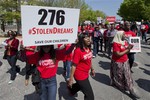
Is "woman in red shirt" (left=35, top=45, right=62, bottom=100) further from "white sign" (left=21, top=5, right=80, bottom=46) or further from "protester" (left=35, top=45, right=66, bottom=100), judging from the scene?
"white sign" (left=21, top=5, right=80, bottom=46)

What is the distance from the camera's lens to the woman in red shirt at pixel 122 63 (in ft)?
19.7

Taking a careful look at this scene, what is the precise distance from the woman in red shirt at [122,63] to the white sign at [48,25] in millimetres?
1974

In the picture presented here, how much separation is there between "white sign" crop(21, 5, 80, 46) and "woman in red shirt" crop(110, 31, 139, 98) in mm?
1974

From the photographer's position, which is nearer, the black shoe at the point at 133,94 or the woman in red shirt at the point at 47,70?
the woman in red shirt at the point at 47,70

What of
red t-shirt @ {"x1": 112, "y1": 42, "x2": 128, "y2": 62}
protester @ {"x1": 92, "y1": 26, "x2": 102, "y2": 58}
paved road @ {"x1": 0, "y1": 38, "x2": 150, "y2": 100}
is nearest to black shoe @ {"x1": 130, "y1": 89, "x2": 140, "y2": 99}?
paved road @ {"x1": 0, "y1": 38, "x2": 150, "y2": 100}

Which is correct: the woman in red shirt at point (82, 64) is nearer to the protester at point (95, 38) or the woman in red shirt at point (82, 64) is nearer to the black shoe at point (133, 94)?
the black shoe at point (133, 94)

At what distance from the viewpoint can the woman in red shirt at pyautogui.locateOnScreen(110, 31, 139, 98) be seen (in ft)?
19.7

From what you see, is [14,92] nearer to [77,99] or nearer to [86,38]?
[77,99]

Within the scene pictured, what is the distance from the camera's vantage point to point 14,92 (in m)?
6.61

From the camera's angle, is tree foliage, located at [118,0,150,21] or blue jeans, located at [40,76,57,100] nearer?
blue jeans, located at [40,76,57,100]

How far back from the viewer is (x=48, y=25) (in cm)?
404

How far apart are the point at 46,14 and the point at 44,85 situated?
1.27m

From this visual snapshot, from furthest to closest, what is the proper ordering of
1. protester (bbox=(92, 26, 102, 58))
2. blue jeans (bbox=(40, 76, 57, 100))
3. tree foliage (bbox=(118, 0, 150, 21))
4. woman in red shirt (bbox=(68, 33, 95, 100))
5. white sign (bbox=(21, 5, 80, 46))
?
tree foliage (bbox=(118, 0, 150, 21)) < protester (bbox=(92, 26, 102, 58)) < woman in red shirt (bbox=(68, 33, 95, 100)) < blue jeans (bbox=(40, 76, 57, 100)) < white sign (bbox=(21, 5, 80, 46))

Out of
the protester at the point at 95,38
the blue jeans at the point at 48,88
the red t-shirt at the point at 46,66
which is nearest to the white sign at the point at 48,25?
the red t-shirt at the point at 46,66
